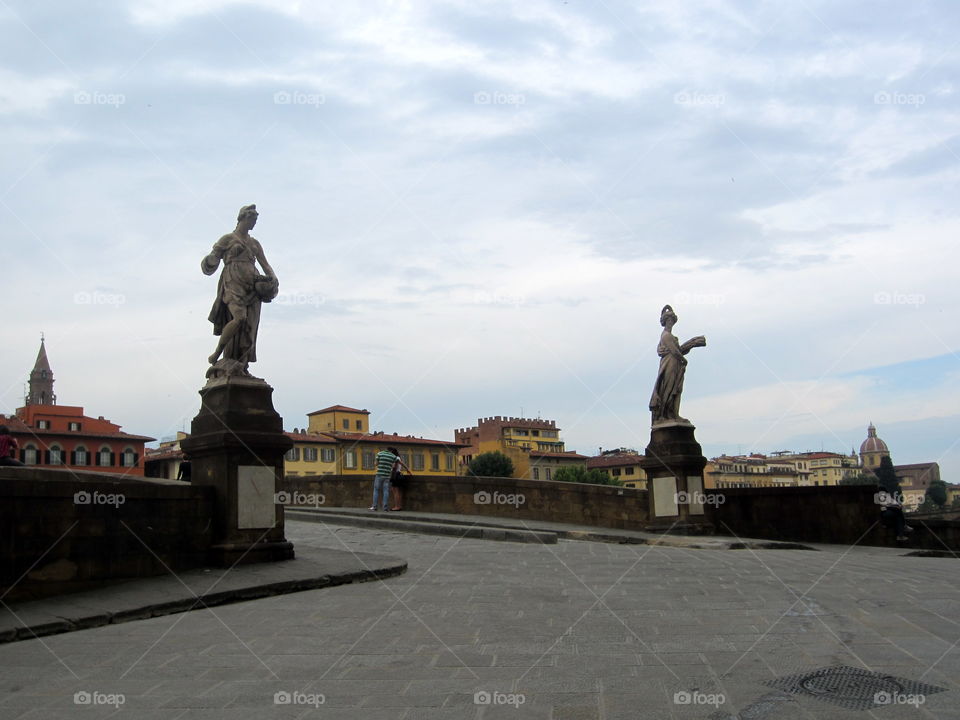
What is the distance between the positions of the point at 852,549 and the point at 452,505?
773cm

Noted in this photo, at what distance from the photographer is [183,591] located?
290 inches

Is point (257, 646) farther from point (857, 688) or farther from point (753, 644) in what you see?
point (857, 688)

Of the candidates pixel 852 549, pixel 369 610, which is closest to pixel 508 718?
pixel 369 610

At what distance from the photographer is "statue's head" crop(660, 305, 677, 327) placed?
1540cm

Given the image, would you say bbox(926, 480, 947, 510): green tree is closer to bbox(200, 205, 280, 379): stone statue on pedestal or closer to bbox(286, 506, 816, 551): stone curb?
bbox(286, 506, 816, 551): stone curb

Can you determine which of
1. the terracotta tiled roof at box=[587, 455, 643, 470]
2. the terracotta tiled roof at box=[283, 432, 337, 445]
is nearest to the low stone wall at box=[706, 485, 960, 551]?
the terracotta tiled roof at box=[283, 432, 337, 445]

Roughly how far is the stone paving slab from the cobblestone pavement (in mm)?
201

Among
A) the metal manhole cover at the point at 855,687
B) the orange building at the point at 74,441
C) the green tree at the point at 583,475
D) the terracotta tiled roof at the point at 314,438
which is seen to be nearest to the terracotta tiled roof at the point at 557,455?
the green tree at the point at 583,475

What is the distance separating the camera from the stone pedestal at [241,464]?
8945 mm

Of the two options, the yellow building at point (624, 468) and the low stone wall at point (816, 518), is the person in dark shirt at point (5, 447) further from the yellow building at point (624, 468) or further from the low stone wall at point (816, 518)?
the yellow building at point (624, 468)

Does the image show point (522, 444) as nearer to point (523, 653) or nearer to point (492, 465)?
point (492, 465)

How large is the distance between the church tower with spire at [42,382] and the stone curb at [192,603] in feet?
309

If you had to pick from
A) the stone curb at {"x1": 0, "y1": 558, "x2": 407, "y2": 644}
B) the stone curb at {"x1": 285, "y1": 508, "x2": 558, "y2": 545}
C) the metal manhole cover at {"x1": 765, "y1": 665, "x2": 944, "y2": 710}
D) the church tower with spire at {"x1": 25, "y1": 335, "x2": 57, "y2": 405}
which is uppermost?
the church tower with spire at {"x1": 25, "y1": 335, "x2": 57, "y2": 405}

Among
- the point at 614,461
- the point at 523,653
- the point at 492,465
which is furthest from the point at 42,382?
the point at 523,653
